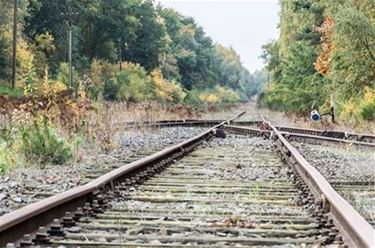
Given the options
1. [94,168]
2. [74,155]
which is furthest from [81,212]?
[74,155]

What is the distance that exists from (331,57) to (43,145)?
54.9 feet

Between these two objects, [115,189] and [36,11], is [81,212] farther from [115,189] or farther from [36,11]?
[36,11]

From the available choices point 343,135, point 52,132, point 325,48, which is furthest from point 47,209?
point 325,48

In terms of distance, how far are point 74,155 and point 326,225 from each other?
234 inches

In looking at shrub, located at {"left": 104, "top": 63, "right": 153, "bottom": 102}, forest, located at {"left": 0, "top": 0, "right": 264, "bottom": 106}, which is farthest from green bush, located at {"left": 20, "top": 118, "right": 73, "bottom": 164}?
shrub, located at {"left": 104, "top": 63, "right": 153, "bottom": 102}

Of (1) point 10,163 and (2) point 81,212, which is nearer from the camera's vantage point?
(2) point 81,212

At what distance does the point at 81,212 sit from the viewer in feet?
16.0

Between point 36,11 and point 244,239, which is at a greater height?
point 36,11

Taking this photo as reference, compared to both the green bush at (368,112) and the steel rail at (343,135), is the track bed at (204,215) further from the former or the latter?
the green bush at (368,112)

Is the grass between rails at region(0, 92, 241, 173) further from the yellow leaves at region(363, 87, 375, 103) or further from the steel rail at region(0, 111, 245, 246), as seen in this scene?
the yellow leaves at region(363, 87, 375, 103)

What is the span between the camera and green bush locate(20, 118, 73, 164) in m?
9.12

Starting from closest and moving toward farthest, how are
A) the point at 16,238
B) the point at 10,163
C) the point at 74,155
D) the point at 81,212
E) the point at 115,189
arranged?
the point at 16,238 → the point at 81,212 → the point at 115,189 → the point at 10,163 → the point at 74,155

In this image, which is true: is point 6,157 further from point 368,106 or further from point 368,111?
point 368,111

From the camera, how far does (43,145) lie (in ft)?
30.4
